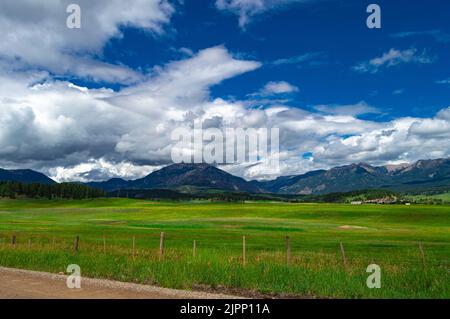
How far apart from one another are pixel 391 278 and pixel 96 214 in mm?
132190

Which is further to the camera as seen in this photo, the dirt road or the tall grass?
the tall grass

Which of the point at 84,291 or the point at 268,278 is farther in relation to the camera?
the point at 268,278

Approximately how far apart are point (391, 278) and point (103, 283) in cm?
1408

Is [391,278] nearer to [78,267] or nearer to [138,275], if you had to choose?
[138,275]

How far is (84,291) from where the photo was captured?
746 inches

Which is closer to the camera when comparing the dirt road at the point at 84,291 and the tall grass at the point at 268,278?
the dirt road at the point at 84,291

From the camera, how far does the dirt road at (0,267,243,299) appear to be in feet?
59.0

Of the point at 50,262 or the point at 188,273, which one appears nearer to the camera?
the point at 188,273

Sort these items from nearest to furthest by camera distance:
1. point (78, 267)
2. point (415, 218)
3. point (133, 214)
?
point (78, 267) → point (415, 218) → point (133, 214)

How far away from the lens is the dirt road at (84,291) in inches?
708
